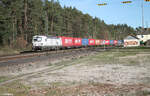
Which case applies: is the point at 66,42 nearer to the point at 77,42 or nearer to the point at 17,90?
the point at 77,42

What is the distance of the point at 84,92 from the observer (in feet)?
23.0

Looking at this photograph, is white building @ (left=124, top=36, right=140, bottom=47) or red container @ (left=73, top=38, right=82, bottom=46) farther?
white building @ (left=124, top=36, right=140, bottom=47)

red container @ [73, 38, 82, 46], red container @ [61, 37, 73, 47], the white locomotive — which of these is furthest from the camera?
red container @ [73, 38, 82, 46]

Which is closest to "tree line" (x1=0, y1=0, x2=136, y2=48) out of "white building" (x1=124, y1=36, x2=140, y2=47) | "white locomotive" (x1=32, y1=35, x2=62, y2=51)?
"white locomotive" (x1=32, y1=35, x2=62, y2=51)

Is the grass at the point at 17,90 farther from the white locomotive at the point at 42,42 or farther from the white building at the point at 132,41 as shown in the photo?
the white building at the point at 132,41

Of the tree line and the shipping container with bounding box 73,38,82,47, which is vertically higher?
the tree line

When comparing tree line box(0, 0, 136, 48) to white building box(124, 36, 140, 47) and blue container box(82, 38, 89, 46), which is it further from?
white building box(124, 36, 140, 47)

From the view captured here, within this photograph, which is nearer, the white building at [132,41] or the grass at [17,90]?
the grass at [17,90]

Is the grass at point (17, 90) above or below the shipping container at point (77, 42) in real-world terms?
below

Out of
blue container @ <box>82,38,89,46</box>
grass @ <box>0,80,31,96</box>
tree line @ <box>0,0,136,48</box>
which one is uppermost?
tree line @ <box>0,0,136,48</box>

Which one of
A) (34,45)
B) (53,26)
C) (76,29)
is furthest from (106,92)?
(76,29)

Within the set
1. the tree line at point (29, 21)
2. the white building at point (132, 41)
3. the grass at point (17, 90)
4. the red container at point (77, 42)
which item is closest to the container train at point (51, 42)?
the red container at point (77, 42)

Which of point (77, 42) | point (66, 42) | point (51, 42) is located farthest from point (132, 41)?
point (51, 42)

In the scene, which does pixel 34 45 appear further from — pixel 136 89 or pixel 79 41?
pixel 136 89
